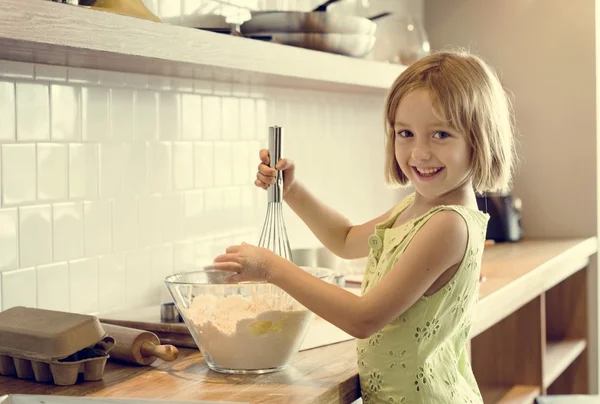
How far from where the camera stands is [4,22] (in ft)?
3.94

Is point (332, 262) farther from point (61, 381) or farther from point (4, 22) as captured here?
point (4, 22)

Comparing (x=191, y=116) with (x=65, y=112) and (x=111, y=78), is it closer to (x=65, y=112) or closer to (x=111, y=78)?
(x=111, y=78)

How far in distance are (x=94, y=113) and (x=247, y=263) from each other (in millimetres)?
628

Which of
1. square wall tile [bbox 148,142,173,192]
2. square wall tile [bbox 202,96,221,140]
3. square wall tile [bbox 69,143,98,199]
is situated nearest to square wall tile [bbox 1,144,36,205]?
square wall tile [bbox 69,143,98,199]

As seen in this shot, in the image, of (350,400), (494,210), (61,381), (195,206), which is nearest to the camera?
(61,381)

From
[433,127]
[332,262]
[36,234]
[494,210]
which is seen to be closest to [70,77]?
[36,234]

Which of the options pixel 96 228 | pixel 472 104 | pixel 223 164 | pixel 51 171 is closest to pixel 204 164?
pixel 223 164

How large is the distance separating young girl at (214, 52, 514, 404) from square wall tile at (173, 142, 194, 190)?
0.53 metres

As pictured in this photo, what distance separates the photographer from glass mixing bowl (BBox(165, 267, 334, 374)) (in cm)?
148

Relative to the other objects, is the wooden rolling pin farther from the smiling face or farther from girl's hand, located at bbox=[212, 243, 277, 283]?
the smiling face

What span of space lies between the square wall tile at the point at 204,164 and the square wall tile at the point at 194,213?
31mm

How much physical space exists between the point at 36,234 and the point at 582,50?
221 cm

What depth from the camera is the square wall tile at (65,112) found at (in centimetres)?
174

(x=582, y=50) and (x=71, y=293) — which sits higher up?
(x=582, y=50)
